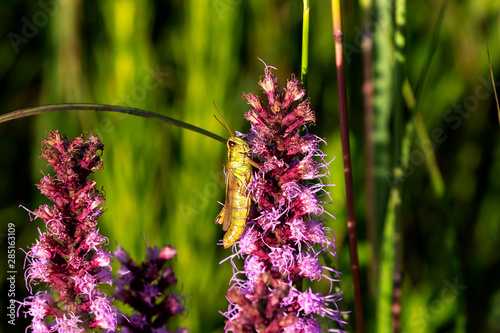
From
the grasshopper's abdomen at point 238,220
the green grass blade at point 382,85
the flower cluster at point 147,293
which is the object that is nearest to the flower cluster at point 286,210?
the grasshopper's abdomen at point 238,220

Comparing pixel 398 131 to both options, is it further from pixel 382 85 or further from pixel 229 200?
pixel 229 200

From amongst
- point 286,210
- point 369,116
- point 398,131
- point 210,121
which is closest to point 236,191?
point 286,210

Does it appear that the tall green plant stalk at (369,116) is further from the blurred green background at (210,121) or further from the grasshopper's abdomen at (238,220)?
the grasshopper's abdomen at (238,220)

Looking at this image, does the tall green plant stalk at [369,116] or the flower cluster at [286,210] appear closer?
the flower cluster at [286,210]

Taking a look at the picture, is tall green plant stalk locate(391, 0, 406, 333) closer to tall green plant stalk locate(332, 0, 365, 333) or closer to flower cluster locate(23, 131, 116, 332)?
tall green plant stalk locate(332, 0, 365, 333)

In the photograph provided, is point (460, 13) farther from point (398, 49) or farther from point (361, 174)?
point (398, 49)

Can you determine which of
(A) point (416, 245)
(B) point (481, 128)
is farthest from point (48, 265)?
(B) point (481, 128)

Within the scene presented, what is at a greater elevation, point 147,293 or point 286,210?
point 286,210
